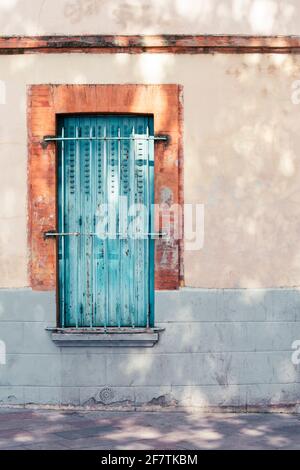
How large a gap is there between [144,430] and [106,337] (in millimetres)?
1282

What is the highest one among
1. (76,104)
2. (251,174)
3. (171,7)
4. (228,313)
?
(171,7)

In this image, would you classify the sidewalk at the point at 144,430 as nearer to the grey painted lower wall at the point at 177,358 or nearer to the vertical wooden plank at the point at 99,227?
the grey painted lower wall at the point at 177,358

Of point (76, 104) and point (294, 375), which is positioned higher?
point (76, 104)

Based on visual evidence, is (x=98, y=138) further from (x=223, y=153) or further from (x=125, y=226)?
(x=223, y=153)

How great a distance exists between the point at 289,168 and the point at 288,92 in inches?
31.6

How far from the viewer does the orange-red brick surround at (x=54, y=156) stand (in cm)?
1116

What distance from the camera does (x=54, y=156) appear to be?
11219mm

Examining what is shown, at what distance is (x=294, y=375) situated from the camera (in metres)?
11.2

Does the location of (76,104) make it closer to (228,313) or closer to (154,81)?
(154,81)

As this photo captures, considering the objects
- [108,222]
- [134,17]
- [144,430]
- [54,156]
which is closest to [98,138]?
[54,156]

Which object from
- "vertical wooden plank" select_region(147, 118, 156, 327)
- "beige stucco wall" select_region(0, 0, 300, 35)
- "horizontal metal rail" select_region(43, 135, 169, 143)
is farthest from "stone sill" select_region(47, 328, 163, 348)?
"beige stucco wall" select_region(0, 0, 300, 35)

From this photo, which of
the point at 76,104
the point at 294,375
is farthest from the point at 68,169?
the point at 294,375

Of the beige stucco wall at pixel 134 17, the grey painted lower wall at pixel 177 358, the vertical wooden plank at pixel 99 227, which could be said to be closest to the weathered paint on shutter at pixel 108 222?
the vertical wooden plank at pixel 99 227
